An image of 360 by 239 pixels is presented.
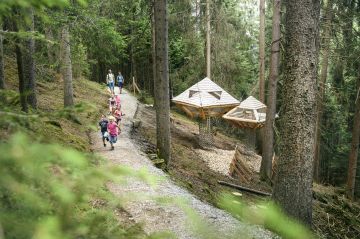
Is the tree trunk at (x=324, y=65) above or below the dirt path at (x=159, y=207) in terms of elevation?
above

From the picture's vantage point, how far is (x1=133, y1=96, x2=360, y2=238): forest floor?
11.4 m

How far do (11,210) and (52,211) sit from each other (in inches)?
8.5

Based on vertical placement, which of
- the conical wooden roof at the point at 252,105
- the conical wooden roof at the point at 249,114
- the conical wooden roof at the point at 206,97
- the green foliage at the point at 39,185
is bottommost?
the conical wooden roof at the point at 249,114

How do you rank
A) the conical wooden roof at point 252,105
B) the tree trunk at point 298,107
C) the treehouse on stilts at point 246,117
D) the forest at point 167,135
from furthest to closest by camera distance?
the conical wooden roof at point 252,105 < the treehouse on stilts at point 246,117 < the tree trunk at point 298,107 < the forest at point 167,135

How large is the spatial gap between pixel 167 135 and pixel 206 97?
23.7 feet

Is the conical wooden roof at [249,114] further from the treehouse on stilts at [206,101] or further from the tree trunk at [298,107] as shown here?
the tree trunk at [298,107]

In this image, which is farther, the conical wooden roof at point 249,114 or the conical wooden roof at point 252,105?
the conical wooden roof at point 252,105

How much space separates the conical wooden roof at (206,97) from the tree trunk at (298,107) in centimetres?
1231

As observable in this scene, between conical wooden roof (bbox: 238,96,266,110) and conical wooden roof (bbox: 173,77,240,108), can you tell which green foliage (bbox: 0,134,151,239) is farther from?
conical wooden roof (bbox: 238,96,266,110)

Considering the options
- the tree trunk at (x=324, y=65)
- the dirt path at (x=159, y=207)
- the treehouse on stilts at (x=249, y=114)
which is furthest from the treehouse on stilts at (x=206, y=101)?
the dirt path at (x=159, y=207)

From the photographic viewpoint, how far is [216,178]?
598 inches

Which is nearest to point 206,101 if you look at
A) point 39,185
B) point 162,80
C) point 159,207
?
point 162,80

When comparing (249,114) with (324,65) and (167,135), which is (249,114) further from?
(167,135)

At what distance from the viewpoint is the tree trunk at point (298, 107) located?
681cm
